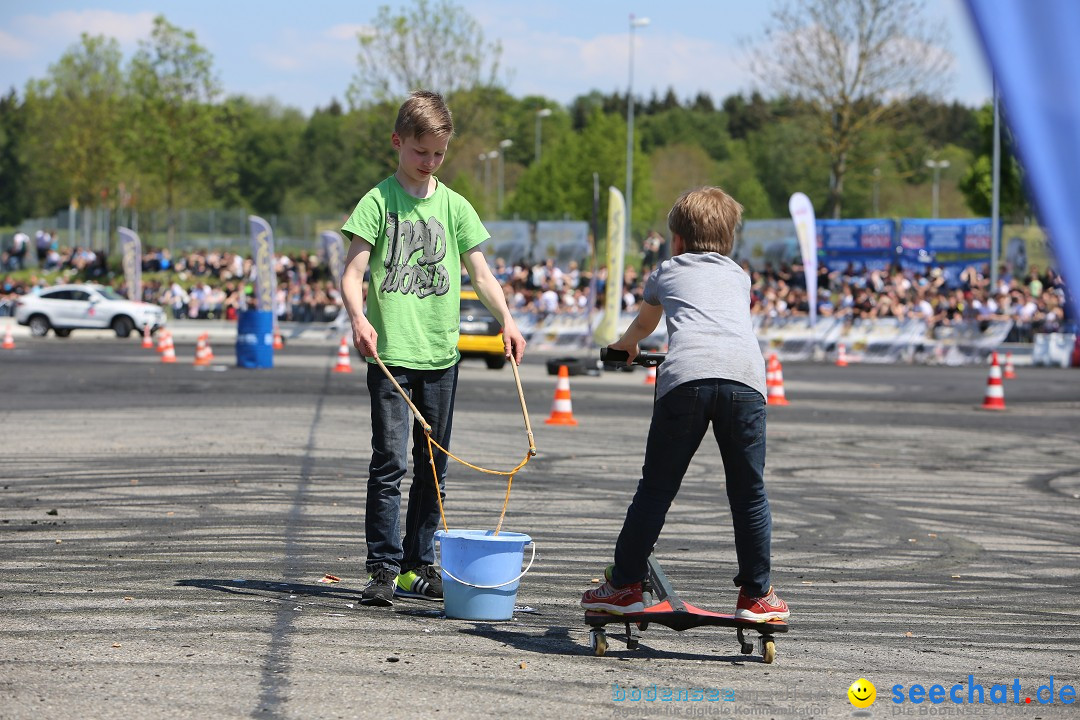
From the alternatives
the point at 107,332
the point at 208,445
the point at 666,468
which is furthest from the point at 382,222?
the point at 107,332

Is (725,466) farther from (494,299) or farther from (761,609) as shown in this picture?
(494,299)

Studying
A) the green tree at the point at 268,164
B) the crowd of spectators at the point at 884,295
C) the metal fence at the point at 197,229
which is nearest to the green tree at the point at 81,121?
the metal fence at the point at 197,229

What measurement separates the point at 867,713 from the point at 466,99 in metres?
53.3

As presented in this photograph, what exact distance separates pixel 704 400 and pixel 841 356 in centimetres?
2919

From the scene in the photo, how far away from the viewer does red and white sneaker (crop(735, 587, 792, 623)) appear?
4.75 metres

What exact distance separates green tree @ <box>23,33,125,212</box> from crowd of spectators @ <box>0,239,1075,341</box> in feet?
33.8

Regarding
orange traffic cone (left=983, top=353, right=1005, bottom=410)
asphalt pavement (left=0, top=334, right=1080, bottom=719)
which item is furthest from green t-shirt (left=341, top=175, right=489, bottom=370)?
orange traffic cone (left=983, top=353, right=1005, bottom=410)

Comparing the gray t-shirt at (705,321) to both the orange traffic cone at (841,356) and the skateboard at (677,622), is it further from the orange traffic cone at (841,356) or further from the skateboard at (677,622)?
the orange traffic cone at (841,356)

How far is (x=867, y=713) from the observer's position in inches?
162

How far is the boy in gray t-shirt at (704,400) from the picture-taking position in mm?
4727

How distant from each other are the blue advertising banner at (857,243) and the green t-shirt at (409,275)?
36.4 metres

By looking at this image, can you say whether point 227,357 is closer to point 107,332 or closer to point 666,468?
point 107,332

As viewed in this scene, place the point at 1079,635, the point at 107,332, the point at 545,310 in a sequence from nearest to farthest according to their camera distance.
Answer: the point at 1079,635 → the point at 545,310 → the point at 107,332

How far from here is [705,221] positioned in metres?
4.97
